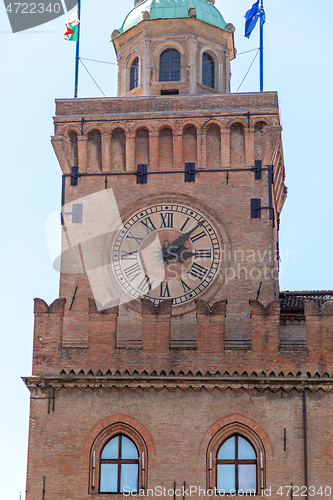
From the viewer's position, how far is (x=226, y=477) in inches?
1329

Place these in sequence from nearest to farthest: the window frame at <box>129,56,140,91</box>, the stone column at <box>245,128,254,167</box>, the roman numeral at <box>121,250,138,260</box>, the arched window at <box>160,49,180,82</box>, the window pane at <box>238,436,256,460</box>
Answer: the window pane at <box>238,436,256,460</box>
the roman numeral at <box>121,250,138,260</box>
the stone column at <box>245,128,254,167</box>
the arched window at <box>160,49,180,82</box>
the window frame at <box>129,56,140,91</box>

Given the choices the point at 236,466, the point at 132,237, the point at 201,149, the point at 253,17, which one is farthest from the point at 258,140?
the point at 236,466

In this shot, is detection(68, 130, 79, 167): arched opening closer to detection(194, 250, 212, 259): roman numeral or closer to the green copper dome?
the green copper dome

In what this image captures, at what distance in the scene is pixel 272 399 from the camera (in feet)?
112

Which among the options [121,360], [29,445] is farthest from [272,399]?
[29,445]

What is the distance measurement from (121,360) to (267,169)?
23.5 ft

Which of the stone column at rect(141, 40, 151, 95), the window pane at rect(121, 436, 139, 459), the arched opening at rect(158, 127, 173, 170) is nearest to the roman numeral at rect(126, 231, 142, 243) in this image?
the arched opening at rect(158, 127, 173, 170)

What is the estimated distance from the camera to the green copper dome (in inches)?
1586

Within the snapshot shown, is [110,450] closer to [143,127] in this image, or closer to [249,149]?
[249,149]

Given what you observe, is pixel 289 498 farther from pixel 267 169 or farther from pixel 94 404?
pixel 267 169

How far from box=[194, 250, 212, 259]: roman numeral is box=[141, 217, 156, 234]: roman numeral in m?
1.39

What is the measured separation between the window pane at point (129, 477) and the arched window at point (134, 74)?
39.5 feet

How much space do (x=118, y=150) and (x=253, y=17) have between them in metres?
5.65

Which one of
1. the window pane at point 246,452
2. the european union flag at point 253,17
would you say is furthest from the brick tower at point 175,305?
the european union flag at point 253,17
